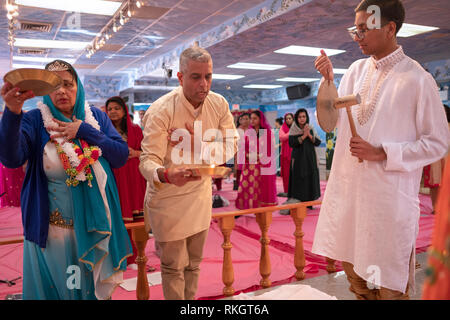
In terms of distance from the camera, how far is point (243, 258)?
3.91 m

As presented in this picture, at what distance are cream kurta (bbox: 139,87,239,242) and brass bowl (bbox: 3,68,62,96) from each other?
1.67 ft

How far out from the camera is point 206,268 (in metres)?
3.61

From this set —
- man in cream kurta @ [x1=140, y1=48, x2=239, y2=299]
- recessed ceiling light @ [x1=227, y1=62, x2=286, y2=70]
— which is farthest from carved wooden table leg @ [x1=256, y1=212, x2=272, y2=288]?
recessed ceiling light @ [x1=227, y1=62, x2=286, y2=70]

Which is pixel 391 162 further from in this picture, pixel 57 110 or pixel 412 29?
pixel 412 29

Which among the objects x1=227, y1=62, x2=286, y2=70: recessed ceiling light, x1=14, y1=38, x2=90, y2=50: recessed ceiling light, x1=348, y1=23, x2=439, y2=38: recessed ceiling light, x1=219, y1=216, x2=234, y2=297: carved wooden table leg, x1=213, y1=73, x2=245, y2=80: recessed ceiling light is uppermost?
x1=14, y1=38, x2=90, y2=50: recessed ceiling light

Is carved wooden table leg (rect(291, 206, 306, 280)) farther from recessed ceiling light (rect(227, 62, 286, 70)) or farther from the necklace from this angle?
recessed ceiling light (rect(227, 62, 286, 70))

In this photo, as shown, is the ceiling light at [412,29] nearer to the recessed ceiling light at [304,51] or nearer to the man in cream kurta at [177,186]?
the recessed ceiling light at [304,51]

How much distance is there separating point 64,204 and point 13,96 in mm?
519

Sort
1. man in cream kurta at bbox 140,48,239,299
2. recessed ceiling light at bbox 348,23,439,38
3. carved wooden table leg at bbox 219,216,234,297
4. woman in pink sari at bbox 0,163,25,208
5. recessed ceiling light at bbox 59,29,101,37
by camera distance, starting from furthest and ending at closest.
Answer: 1. recessed ceiling light at bbox 59,29,101,37
2. recessed ceiling light at bbox 348,23,439,38
3. woman in pink sari at bbox 0,163,25,208
4. carved wooden table leg at bbox 219,216,234,297
5. man in cream kurta at bbox 140,48,239,299

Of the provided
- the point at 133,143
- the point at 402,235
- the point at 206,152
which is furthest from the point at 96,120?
the point at 133,143

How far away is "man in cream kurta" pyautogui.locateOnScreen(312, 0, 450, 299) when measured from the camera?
5.30ft

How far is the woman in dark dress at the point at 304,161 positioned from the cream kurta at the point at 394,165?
14.0ft
